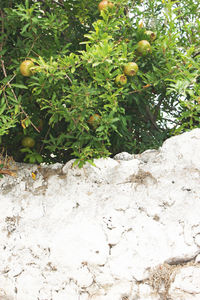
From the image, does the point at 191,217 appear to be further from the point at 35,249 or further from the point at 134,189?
the point at 35,249

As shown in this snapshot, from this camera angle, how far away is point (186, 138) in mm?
2119

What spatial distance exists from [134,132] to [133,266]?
43.7 inches

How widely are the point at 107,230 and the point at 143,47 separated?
1.22 meters

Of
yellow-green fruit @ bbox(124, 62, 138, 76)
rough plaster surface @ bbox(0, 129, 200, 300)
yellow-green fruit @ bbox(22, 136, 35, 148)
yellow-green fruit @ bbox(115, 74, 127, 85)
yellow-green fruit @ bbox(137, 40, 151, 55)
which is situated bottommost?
rough plaster surface @ bbox(0, 129, 200, 300)

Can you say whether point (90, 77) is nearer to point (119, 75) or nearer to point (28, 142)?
point (119, 75)

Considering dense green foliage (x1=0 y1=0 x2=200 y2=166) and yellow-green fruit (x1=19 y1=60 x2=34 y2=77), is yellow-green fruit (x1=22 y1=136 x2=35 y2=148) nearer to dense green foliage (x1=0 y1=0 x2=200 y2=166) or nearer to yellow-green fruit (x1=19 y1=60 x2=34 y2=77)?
dense green foliage (x1=0 y1=0 x2=200 y2=166)

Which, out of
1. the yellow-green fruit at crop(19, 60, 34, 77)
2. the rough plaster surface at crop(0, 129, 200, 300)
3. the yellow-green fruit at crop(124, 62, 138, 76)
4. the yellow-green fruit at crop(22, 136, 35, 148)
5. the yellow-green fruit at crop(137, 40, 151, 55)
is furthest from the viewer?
the yellow-green fruit at crop(22, 136, 35, 148)

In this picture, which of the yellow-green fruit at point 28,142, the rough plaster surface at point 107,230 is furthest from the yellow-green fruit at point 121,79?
the yellow-green fruit at point 28,142

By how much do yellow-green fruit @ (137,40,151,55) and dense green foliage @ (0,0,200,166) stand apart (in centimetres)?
4

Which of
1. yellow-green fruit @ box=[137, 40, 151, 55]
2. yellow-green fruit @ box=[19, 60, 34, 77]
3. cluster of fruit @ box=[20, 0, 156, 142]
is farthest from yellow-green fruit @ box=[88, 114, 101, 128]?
yellow-green fruit @ box=[137, 40, 151, 55]

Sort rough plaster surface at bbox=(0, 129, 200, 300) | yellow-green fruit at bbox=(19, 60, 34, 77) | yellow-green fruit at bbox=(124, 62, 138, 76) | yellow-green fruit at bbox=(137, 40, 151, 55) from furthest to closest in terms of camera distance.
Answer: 1. yellow-green fruit at bbox=(137, 40, 151, 55)
2. yellow-green fruit at bbox=(124, 62, 138, 76)
3. yellow-green fruit at bbox=(19, 60, 34, 77)
4. rough plaster surface at bbox=(0, 129, 200, 300)

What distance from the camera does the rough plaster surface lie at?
1.83 metres

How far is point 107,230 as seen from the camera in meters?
1.93

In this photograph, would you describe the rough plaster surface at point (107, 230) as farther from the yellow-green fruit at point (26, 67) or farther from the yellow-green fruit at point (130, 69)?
the yellow-green fruit at point (26, 67)
